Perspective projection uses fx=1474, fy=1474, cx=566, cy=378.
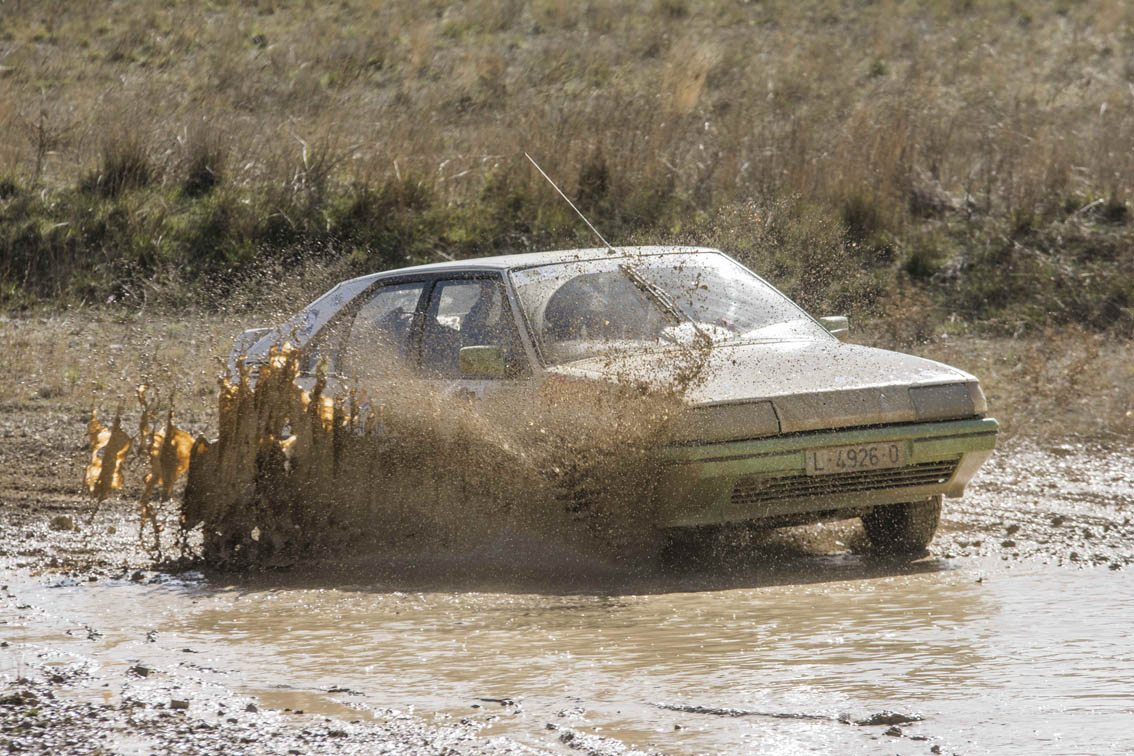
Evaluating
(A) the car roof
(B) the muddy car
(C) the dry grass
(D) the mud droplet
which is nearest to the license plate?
(B) the muddy car

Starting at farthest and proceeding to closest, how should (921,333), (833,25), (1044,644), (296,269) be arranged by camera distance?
(833,25), (296,269), (921,333), (1044,644)

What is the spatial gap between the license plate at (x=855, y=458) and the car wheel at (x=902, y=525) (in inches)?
21.0

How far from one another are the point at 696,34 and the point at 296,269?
480 inches

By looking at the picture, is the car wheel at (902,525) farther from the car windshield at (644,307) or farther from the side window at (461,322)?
the side window at (461,322)

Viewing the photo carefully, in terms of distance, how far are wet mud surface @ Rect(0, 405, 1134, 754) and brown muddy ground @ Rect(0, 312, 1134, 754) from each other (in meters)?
0.01

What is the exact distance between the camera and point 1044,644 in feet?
15.8

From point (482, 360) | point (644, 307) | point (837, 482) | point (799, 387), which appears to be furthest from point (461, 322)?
point (837, 482)

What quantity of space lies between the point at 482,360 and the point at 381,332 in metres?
1.07

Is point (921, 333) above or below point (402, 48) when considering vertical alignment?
below

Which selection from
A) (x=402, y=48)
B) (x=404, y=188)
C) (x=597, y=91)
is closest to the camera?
(x=404, y=188)

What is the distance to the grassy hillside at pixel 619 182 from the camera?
13.2 metres

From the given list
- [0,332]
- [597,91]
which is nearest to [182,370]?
[0,332]

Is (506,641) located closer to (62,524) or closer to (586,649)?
(586,649)

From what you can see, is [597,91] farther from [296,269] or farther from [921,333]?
[921,333]
